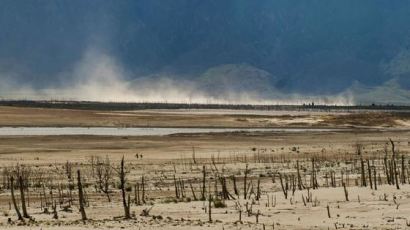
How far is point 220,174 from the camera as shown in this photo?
35125mm

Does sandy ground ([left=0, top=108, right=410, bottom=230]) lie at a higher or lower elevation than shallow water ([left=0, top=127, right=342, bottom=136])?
lower

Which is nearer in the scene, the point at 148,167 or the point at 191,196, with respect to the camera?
the point at 191,196

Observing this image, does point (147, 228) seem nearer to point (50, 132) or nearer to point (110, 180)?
point (110, 180)

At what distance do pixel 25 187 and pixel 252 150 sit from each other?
23.0 metres

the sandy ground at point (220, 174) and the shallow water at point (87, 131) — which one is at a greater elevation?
the shallow water at point (87, 131)

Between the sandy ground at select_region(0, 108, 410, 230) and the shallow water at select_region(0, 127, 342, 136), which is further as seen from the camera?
the shallow water at select_region(0, 127, 342, 136)

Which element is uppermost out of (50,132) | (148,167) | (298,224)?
(50,132)

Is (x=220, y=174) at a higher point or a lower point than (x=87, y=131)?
lower

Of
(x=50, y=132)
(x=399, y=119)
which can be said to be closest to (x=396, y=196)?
(x=50, y=132)

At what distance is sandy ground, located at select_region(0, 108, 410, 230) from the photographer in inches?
838

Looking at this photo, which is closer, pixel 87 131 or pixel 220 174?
pixel 220 174

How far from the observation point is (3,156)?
45.0 meters

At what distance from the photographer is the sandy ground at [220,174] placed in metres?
21.3

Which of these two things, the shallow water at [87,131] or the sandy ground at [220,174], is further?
the shallow water at [87,131]
